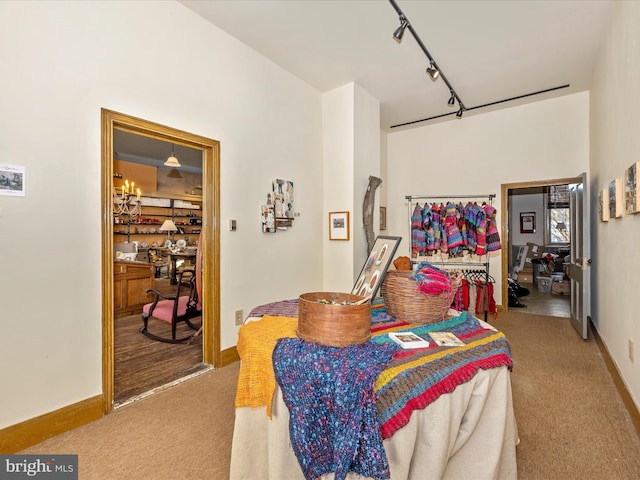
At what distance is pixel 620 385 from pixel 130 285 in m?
5.56

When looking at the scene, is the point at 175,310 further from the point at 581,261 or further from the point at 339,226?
the point at 581,261

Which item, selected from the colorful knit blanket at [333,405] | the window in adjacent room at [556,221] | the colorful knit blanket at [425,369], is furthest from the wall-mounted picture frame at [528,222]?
the colorful knit blanket at [333,405]

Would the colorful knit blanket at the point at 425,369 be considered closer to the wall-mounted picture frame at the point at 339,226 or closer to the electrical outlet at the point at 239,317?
the electrical outlet at the point at 239,317

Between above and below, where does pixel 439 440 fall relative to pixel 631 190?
below

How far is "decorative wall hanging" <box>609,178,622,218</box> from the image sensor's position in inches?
99.3

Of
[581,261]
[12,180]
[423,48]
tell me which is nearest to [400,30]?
[423,48]

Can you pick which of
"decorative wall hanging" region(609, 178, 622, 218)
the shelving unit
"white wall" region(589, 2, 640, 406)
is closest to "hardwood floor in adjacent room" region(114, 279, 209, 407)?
"white wall" region(589, 2, 640, 406)

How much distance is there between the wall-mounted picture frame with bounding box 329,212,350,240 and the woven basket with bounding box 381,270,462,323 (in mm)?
2455

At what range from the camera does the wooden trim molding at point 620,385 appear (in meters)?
2.06

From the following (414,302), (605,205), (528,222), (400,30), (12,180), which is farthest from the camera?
(528,222)

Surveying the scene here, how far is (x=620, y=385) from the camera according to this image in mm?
2477

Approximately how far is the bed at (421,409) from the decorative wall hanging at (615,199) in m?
1.97

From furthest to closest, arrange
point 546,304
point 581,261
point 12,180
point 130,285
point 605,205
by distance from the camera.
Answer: point 546,304
point 130,285
point 581,261
point 605,205
point 12,180

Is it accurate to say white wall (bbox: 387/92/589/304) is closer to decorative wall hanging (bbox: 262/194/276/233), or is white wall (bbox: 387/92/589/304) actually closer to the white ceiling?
the white ceiling
